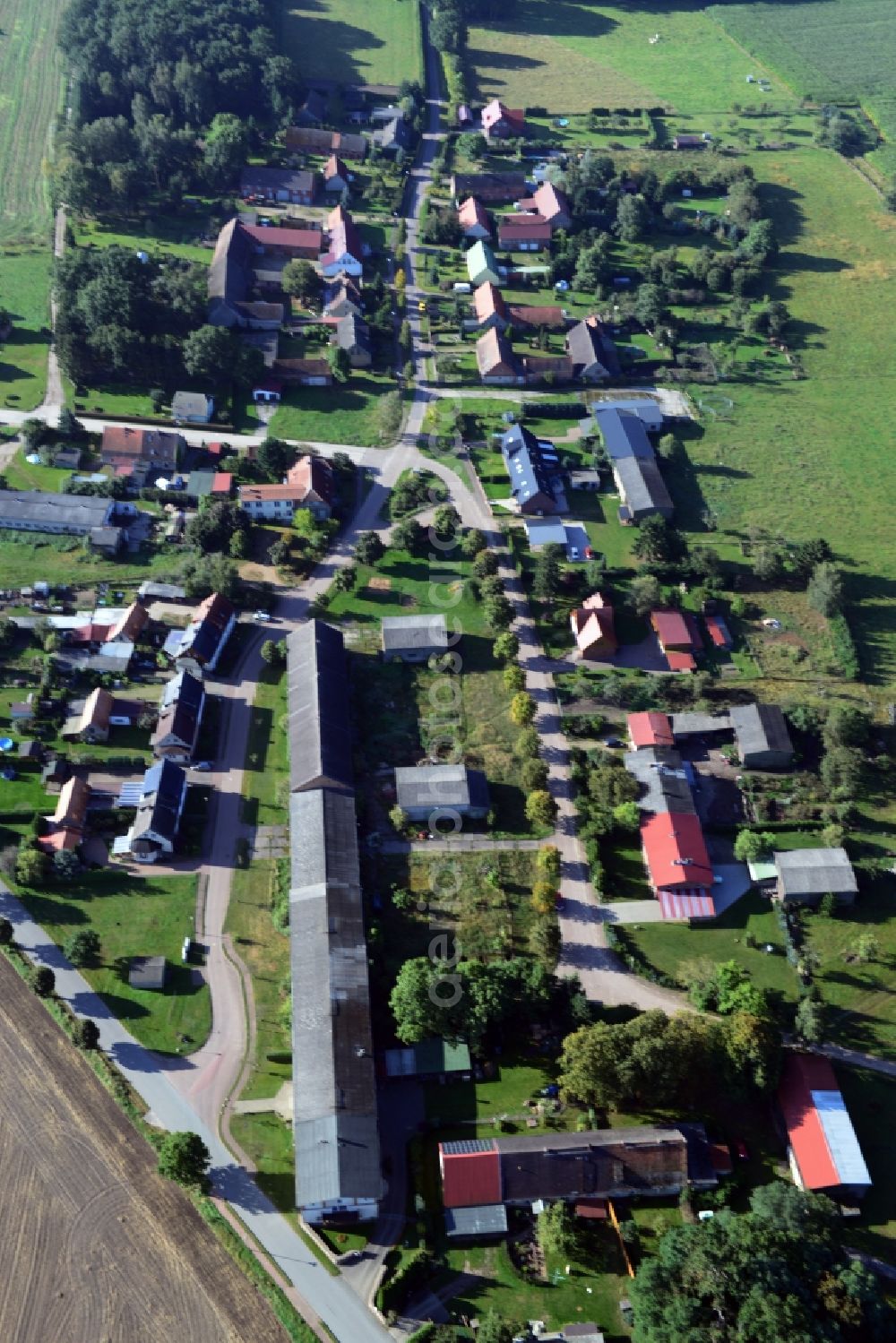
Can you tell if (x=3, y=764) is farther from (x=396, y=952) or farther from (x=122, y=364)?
(x=122, y=364)

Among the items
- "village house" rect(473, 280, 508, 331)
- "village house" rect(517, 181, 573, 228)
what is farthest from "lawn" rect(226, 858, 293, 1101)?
"village house" rect(517, 181, 573, 228)

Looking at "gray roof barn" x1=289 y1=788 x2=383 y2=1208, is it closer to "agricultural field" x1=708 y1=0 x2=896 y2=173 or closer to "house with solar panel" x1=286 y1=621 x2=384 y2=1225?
"house with solar panel" x1=286 y1=621 x2=384 y2=1225

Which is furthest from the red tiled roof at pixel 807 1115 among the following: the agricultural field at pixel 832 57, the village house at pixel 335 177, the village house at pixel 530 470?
the agricultural field at pixel 832 57

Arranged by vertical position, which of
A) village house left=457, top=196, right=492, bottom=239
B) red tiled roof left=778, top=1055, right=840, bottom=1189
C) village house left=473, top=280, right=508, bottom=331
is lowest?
red tiled roof left=778, top=1055, right=840, bottom=1189

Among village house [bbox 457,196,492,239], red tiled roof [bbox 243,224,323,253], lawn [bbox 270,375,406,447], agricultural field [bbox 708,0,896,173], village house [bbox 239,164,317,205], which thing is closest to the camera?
lawn [bbox 270,375,406,447]

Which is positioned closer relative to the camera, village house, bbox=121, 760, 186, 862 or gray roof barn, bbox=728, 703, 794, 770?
village house, bbox=121, 760, 186, 862

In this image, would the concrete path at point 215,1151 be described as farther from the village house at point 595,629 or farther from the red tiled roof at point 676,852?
the village house at point 595,629

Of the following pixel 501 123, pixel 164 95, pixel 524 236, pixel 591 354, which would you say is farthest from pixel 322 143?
pixel 591 354
